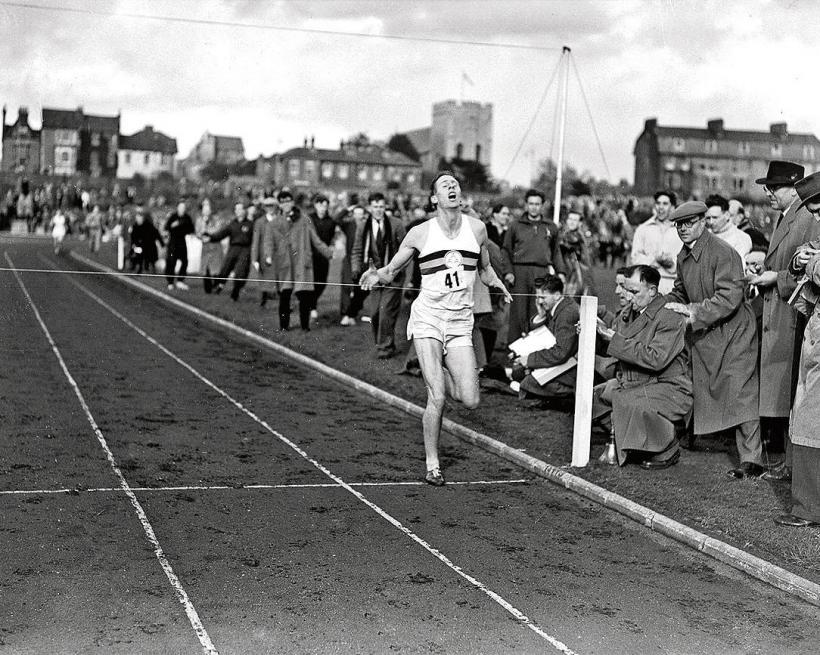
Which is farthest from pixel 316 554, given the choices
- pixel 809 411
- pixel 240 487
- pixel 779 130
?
pixel 779 130

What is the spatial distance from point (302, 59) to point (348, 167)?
385cm

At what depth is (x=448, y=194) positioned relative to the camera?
776 centimetres

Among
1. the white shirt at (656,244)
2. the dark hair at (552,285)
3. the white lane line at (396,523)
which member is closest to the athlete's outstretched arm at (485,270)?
the white lane line at (396,523)

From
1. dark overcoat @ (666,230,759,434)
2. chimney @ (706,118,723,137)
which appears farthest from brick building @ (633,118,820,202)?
dark overcoat @ (666,230,759,434)

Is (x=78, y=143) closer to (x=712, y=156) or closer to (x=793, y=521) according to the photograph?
(x=793, y=521)

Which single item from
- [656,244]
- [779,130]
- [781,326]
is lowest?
[781,326]

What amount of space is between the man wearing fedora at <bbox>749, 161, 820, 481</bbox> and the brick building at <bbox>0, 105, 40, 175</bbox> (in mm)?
8214

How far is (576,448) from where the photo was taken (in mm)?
8359

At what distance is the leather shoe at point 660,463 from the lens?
8.41 meters

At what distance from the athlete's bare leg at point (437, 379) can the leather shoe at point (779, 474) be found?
2.30 metres

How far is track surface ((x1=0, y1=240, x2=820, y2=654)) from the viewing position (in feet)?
15.9

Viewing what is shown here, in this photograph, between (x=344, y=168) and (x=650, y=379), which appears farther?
(x=344, y=168)

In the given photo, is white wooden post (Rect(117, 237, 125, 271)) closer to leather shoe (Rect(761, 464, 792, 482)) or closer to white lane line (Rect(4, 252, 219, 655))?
white lane line (Rect(4, 252, 219, 655))

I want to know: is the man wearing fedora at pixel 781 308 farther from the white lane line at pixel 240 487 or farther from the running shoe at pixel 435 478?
the running shoe at pixel 435 478
